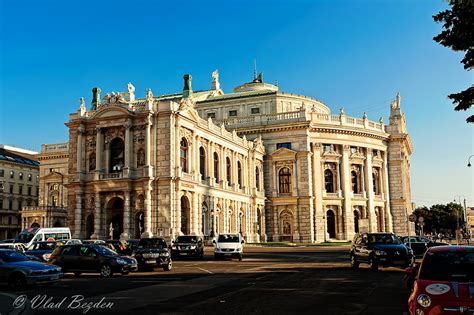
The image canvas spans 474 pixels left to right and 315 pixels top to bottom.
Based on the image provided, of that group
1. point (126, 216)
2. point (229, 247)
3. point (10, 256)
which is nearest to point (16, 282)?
point (10, 256)

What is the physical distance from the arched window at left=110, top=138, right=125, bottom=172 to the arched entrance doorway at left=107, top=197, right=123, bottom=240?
11.5ft

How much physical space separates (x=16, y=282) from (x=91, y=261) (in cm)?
478

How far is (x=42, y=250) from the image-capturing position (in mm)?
29172

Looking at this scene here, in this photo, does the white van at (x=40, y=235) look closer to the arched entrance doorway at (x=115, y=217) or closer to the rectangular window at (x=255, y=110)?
the arched entrance doorway at (x=115, y=217)

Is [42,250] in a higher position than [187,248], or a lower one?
higher

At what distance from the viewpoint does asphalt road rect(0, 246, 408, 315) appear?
1244 cm

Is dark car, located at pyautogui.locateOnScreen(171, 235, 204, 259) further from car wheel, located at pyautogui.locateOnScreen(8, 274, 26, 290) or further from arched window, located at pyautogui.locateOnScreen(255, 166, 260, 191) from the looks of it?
arched window, located at pyautogui.locateOnScreen(255, 166, 260, 191)

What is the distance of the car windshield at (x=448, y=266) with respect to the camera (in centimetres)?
877

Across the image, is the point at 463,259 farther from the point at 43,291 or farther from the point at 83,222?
the point at 83,222

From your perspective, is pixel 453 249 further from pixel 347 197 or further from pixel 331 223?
pixel 331 223

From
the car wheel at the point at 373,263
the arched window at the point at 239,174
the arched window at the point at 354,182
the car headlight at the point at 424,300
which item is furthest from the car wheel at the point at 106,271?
the arched window at the point at 354,182

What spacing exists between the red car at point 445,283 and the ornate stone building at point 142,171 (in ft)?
125

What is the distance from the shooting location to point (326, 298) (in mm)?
14234

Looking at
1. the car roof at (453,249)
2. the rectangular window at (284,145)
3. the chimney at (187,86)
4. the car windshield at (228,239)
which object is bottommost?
the car windshield at (228,239)
